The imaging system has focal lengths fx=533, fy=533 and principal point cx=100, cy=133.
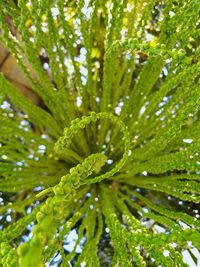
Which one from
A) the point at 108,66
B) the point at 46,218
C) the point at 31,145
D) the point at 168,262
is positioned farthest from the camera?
the point at 31,145

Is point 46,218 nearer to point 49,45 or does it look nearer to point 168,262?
point 168,262

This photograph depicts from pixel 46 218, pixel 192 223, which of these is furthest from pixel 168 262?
→ pixel 46 218

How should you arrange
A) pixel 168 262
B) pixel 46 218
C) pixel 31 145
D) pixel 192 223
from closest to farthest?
pixel 46 218, pixel 168 262, pixel 192 223, pixel 31 145

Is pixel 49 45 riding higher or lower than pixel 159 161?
higher

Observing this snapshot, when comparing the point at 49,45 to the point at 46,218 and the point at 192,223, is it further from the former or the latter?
the point at 46,218

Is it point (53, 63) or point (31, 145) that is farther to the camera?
point (31, 145)

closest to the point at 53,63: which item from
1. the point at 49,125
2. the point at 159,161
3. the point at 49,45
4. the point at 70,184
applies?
the point at 49,45

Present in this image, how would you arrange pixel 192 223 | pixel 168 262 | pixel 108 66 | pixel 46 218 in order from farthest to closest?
pixel 108 66 → pixel 192 223 → pixel 168 262 → pixel 46 218

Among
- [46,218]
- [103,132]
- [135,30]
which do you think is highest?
[135,30]

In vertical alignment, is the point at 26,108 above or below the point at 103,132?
above
